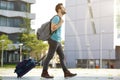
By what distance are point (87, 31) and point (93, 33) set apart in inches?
58.6

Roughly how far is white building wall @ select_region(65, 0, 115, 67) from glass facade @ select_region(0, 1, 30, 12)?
8.06 meters

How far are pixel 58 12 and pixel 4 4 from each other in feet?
217

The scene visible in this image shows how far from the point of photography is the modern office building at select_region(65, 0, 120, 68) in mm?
70438

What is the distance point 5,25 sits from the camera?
7625 centimetres

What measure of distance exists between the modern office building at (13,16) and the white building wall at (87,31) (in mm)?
7646

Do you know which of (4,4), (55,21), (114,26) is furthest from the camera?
(4,4)

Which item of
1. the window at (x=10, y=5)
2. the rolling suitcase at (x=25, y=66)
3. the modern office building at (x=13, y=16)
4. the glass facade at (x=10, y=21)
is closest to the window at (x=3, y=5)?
the modern office building at (x=13, y=16)

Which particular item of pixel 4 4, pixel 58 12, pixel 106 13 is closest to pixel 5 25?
pixel 4 4

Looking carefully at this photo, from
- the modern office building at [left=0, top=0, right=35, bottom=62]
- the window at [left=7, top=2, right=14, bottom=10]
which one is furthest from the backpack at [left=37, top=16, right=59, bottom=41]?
the window at [left=7, top=2, right=14, bottom=10]

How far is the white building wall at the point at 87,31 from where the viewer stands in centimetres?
7106

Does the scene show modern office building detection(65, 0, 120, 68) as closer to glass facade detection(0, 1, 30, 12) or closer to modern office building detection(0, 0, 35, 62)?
modern office building detection(0, 0, 35, 62)

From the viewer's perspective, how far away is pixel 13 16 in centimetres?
7675

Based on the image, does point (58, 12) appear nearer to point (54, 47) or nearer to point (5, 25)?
point (54, 47)

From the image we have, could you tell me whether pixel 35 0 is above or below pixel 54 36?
above
